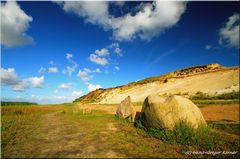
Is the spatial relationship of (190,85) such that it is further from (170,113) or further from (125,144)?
(125,144)

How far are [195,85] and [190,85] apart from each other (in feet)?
4.05

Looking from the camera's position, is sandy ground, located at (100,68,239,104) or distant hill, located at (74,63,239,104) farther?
distant hill, located at (74,63,239,104)

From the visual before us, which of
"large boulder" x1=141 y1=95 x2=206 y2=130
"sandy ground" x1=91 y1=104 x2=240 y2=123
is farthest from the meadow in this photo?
"sandy ground" x1=91 y1=104 x2=240 y2=123

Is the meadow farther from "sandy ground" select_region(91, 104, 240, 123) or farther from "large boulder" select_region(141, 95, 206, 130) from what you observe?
"sandy ground" select_region(91, 104, 240, 123)

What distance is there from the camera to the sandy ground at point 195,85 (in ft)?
120

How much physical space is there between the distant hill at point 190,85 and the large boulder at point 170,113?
2669 cm

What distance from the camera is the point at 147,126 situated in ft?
34.0

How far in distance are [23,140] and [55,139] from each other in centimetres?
107

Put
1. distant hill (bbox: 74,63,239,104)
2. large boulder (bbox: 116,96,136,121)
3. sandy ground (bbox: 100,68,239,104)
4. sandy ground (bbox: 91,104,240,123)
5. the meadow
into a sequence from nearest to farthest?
the meadow < sandy ground (bbox: 91,104,240,123) < large boulder (bbox: 116,96,136,121) < sandy ground (bbox: 100,68,239,104) < distant hill (bbox: 74,63,239,104)

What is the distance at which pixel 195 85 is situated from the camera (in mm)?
43344

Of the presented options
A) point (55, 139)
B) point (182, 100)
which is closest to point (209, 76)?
point (182, 100)

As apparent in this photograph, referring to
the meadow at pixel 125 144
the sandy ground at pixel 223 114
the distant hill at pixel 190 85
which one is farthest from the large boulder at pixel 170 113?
the distant hill at pixel 190 85

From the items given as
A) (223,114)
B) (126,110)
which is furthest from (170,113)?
(223,114)

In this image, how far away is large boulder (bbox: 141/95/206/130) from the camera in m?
9.24
